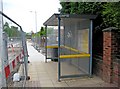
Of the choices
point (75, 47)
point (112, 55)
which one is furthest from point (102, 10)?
→ point (112, 55)

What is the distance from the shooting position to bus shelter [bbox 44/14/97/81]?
24.9ft

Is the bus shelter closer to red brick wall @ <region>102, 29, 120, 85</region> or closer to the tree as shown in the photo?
the tree

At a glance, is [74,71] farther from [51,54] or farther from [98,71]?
[51,54]

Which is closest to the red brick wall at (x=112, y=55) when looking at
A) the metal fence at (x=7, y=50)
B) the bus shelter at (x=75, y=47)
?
the bus shelter at (x=75, y=47)

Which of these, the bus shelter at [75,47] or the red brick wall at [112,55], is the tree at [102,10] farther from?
the bus shelter at [75,47]

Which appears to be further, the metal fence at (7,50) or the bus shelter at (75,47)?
the bus shelter at (75,47)

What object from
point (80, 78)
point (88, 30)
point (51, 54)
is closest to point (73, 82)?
point (80, 78)

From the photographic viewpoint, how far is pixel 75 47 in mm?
8945

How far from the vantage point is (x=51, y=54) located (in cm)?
1298

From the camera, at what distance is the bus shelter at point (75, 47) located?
24.9 feet

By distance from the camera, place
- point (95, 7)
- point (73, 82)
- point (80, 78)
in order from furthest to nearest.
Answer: point (95, 7)
point (80, 78)
point (73, 82)


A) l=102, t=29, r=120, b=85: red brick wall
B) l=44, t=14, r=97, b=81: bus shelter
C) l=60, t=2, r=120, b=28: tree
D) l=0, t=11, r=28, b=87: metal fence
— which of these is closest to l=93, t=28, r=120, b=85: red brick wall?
l=102, t=29, r=120, b=85: red brick wall

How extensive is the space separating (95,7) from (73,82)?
3.16 metres

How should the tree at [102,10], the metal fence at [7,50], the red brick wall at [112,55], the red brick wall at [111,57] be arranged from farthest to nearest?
the red brick wall at [112,55], the red brick wall at [111,57], the tree at [102,10], the metal fence at [7,50]
